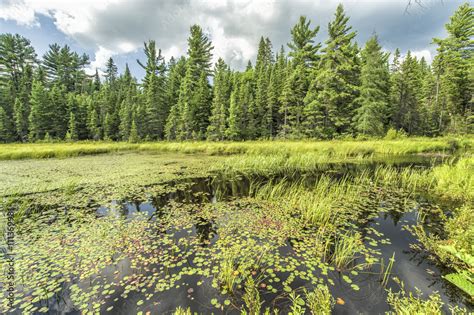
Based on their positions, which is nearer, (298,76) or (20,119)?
(298,76)

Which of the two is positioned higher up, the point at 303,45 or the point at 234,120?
the point at 303,45

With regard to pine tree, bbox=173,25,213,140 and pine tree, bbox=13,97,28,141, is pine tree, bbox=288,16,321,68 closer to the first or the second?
pine tree, bbox=173,25,213,140

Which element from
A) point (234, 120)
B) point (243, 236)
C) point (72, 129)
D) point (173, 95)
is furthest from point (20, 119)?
point (243, 236)

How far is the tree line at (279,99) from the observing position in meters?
25.5

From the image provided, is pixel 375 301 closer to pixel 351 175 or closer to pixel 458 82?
pixel 351 175

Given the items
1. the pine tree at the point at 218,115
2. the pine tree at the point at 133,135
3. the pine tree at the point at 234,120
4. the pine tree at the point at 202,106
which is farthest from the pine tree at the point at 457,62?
the pine tree at the point at 133,135

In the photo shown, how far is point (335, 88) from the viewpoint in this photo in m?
25.8

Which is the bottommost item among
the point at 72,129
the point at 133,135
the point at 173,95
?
the point at 133,135

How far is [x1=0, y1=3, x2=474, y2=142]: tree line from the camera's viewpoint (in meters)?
25.5

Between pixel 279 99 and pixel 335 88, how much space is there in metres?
7.21

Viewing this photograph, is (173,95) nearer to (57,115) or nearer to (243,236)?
(57,115)

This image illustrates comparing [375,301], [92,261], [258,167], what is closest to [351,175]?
[258,167]

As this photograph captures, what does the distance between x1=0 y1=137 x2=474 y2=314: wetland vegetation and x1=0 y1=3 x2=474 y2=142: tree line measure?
2030 cm

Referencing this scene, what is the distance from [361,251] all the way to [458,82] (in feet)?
130
